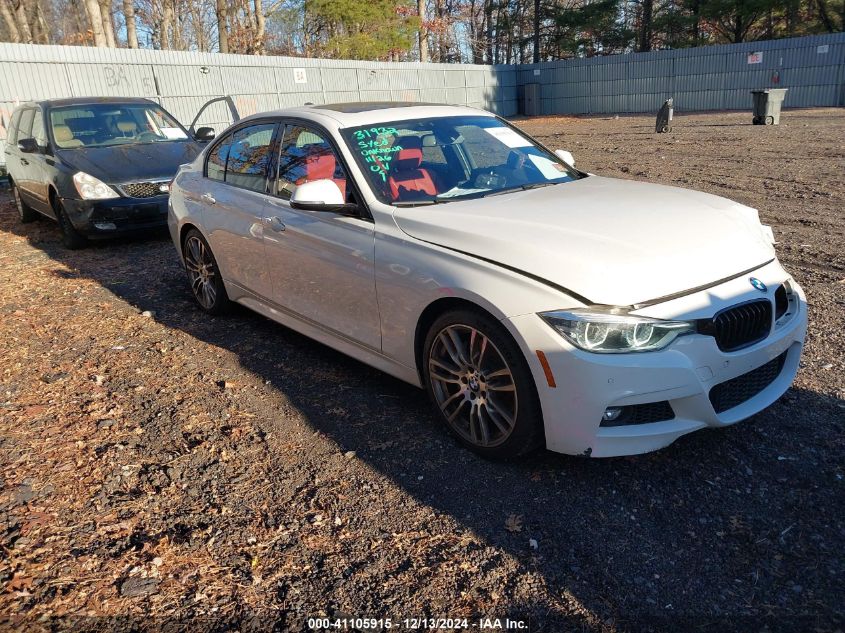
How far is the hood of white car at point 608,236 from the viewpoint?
2955 mm

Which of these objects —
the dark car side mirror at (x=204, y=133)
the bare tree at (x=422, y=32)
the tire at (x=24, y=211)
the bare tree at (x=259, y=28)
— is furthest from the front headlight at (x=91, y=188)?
the bare tree at (x=422, y=32)

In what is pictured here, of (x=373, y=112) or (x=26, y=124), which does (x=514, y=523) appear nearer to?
(x=373, y=112)

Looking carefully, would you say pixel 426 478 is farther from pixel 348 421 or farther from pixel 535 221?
pixel 535 221

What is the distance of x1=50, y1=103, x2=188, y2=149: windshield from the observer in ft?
29.9

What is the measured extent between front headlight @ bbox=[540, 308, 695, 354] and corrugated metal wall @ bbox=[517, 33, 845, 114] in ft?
98.1

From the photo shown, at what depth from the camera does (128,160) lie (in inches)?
346

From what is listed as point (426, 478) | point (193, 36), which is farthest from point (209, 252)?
point (193, 36)

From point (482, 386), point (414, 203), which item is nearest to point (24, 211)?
point (414, 203)

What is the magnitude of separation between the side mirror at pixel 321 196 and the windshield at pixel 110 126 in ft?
21.4

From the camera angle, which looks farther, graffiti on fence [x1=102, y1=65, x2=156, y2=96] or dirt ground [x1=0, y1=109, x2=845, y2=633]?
graffiti on fence [x1=102, y1=65, x2=156, y2=96]

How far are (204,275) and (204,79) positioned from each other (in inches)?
672

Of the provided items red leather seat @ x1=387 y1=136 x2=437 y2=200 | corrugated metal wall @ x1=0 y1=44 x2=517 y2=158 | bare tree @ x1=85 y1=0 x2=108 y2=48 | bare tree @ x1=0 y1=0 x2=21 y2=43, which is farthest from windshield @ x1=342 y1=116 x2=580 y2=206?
bare tree @ x1=0 y1=0 x2=21 y2=43

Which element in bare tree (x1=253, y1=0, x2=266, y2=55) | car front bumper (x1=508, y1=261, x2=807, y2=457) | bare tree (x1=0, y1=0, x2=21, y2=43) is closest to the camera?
car front bumper (x1=508, y1=261, x2=807, y2=457)

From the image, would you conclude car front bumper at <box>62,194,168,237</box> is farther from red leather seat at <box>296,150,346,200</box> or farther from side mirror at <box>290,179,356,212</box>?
side mirror at <box>290,179,356,212</box>
